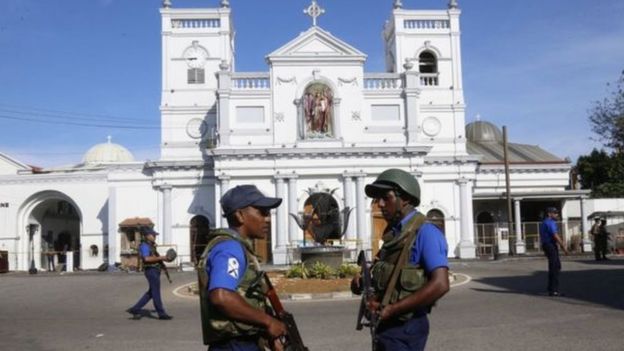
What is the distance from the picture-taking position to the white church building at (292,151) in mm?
35844

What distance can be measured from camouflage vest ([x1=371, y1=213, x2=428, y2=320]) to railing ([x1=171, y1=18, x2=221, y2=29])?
37.2 meters

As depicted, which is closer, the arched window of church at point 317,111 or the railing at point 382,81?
the arched window of church at point 317,111

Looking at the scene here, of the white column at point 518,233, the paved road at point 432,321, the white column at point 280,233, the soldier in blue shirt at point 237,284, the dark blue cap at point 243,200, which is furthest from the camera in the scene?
the white column at point 518,233

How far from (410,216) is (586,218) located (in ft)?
133

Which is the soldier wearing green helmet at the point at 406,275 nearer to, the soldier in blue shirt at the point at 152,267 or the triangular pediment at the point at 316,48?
the soldier in blue shirt at the point at 152,267

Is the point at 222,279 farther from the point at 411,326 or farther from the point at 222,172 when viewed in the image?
the point at 222,172

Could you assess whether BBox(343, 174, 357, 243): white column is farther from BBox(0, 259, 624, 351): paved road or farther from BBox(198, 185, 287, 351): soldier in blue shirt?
BBox(198, 185, 287, 351): soldier in blue shirt

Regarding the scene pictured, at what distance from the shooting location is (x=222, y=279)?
12.3ft

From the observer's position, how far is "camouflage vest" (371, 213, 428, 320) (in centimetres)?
427

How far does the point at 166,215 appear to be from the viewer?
37.6 meters

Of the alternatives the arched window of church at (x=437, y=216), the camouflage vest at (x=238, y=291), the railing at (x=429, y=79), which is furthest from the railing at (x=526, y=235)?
the camouflage vest at (x=238, y=291)

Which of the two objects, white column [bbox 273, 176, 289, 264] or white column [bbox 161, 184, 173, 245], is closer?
white column [bbox 273, 176, 289, 264]

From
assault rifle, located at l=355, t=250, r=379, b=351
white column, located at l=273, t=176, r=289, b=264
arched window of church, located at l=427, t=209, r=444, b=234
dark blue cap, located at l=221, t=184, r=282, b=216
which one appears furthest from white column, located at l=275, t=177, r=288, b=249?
dark blue cap, located at l=221, t=184, r=282, b=216

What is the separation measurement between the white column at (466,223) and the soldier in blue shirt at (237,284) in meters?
34.7
